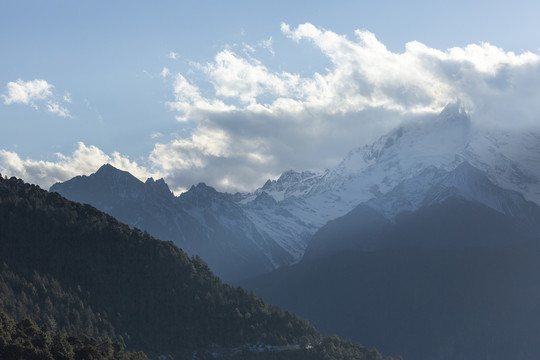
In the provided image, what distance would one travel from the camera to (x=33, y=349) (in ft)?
644

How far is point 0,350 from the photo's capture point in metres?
194

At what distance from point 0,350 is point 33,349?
6702 millimetres
